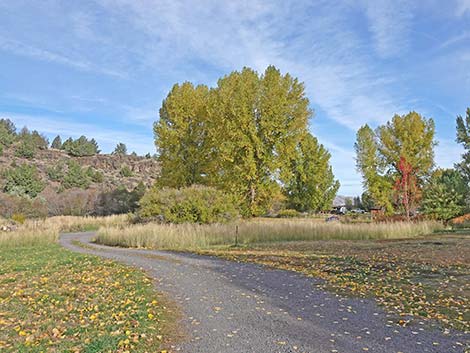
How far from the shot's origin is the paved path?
4516 millimetres

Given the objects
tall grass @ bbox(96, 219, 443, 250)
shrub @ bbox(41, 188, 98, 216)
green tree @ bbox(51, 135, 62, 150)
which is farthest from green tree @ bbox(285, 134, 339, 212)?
green tree @ bbox(51, 135, 62, 150)

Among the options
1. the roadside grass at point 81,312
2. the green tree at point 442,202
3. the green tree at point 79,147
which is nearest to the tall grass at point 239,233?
the green tree at point 442,202

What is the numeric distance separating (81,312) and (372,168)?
113 ft

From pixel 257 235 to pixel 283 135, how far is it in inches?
289

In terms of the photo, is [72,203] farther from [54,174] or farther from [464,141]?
[464,141]

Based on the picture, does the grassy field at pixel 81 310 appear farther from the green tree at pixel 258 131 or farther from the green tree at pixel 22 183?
the green tree at pixel 22 183

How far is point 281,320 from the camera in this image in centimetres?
559

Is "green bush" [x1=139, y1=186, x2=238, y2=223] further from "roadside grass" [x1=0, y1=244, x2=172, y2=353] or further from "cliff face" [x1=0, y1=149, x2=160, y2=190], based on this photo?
"cliff face" [x1=0, y1=149, x2=160, y2=190]

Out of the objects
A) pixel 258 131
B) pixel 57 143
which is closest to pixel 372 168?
pixel 258 131

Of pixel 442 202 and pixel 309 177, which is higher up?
pixel 309 177

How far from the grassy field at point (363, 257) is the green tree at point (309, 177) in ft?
58.2

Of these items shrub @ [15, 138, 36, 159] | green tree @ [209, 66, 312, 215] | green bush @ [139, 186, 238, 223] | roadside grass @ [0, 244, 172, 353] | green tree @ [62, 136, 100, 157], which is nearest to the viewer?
roadside grass @ [0, 244, 172, 353]

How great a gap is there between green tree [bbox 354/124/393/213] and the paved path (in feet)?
94.0

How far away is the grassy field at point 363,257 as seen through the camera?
674 centimetres
